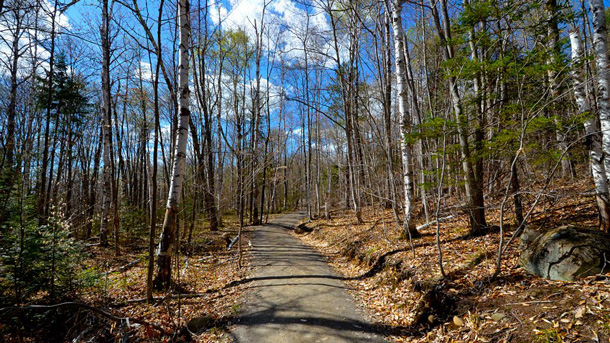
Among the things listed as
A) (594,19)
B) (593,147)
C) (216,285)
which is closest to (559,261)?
(593,147)

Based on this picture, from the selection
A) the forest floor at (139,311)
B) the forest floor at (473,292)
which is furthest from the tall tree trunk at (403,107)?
the forest floor at (139,311)

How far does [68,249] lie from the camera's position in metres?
4.96

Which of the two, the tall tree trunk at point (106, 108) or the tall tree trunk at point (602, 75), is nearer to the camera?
the tall tree trunk at point (602, 75)

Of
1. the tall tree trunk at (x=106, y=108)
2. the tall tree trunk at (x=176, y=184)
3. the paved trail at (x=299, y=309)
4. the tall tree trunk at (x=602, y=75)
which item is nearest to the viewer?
the paved trail at (x=299, y=309)

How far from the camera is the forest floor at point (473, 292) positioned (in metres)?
2.69

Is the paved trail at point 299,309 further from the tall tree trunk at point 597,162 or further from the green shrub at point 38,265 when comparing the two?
the tall tree trunk at point 597,162

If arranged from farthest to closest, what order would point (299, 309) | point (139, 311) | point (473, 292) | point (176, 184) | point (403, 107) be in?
point (403, 107) < point (176, 184) < point (139, 311) < point (299, 309) < point (473, 292)

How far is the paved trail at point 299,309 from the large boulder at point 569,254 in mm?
2593

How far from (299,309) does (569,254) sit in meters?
4.19

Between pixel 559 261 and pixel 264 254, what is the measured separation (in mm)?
7631

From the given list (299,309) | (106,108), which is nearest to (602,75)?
(299,309)

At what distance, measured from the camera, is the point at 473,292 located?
12.3ft

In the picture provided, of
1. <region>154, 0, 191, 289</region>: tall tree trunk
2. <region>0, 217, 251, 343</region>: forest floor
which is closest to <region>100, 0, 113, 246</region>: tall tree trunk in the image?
<region>0, 217, 251, 343</region>: forest floor

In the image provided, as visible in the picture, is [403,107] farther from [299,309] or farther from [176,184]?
[176,184]
